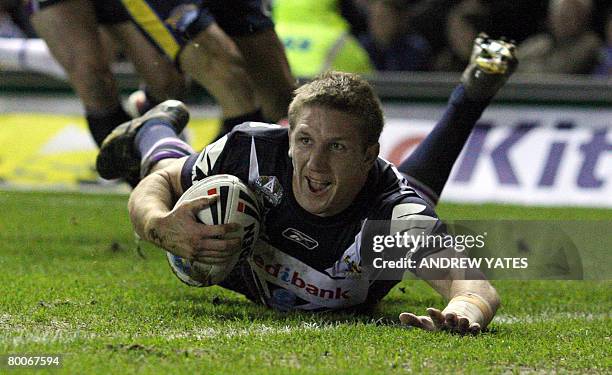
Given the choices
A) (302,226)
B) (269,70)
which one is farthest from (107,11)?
(302,226)

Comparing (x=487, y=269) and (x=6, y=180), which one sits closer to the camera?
(x=487, y=269)

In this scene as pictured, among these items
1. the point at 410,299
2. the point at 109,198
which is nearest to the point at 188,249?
the point at 410,299

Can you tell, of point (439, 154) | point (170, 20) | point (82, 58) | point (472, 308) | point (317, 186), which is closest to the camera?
point (472, 308)

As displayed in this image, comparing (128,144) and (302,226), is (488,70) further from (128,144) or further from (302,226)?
(302,226)

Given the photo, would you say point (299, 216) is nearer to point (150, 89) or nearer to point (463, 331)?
point (463, 331)

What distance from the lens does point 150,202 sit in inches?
199

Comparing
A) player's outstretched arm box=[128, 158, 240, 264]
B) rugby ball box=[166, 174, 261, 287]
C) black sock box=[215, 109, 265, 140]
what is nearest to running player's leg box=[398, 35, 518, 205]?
black sock box=[215, 109, 265, 140]

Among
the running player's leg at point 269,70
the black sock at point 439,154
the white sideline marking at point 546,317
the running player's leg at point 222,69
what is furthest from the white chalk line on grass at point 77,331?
the running player's leg at point 269,70

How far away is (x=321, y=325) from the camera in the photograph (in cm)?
482

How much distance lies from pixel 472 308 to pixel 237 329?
97 cm

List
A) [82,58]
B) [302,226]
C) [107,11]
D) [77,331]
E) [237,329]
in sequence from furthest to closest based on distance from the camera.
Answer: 1. [107,11]
2. [82,58]
3. [302,226]
4. [237,329]
5. [77,331]

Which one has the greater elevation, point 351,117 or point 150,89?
point 351,117

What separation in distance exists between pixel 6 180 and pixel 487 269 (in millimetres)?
7944

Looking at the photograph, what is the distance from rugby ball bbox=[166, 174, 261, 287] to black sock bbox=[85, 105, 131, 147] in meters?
2.81
